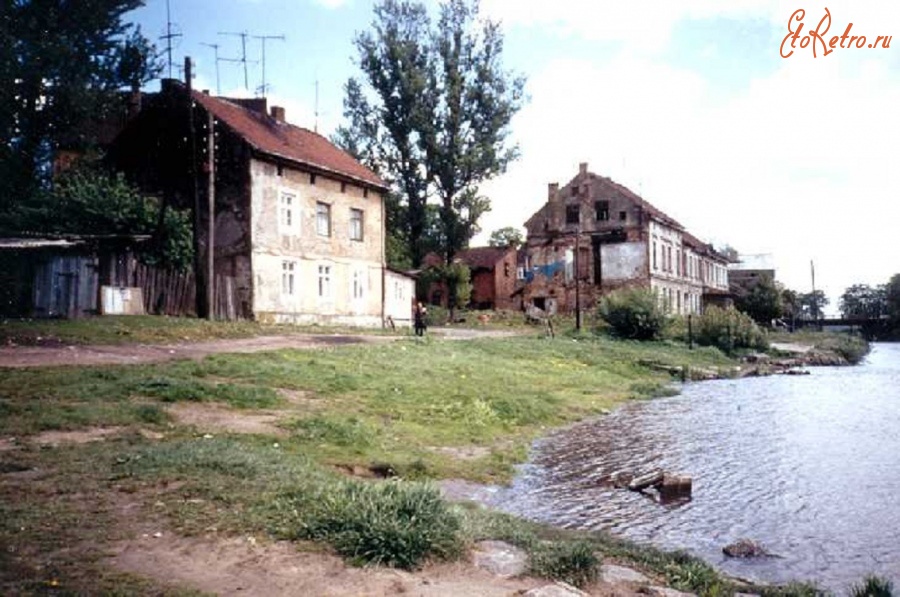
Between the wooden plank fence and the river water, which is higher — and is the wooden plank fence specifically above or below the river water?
above

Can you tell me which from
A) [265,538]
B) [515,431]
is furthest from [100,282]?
[265,538]

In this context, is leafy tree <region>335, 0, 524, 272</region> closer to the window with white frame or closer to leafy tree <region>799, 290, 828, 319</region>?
the window with white frame

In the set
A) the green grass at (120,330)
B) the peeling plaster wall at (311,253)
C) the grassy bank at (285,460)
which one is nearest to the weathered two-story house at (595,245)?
the peeling plaster wall at (311,253)

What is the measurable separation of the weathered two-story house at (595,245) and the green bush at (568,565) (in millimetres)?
46959

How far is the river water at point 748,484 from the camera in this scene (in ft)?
26.0

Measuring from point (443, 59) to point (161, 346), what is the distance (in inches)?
1381

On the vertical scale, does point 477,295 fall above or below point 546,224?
below

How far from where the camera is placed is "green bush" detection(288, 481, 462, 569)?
5711mm

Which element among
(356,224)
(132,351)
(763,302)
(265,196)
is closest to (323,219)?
(356,224)

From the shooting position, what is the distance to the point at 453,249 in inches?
1889

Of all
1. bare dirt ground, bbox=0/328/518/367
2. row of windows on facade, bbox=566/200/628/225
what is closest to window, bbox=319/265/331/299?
bare dirt ground, bbox=0/328/518/367

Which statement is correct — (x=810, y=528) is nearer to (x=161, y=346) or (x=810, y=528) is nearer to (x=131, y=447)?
(x=131, y=447)

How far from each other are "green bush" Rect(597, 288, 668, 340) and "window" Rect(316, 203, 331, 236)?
17.0 metres

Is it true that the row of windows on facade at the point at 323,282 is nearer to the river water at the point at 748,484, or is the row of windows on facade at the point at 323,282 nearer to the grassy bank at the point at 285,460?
the grassy bank at the point at 285,460
